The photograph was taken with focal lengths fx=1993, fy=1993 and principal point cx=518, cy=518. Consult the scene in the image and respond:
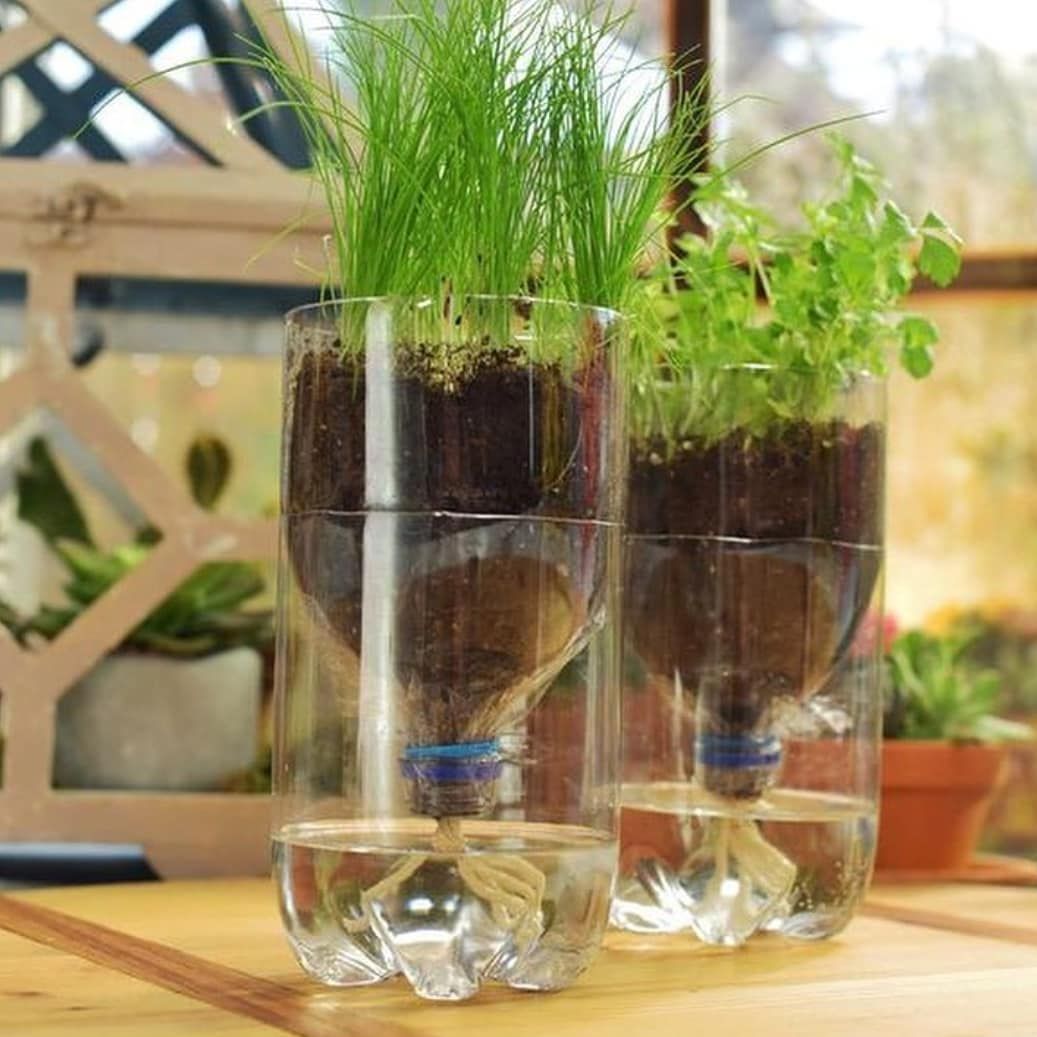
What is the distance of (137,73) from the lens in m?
1.24

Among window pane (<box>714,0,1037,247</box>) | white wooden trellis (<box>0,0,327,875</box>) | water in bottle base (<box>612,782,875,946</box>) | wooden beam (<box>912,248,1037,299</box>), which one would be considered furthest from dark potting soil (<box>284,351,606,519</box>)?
window pane (<box>714,0,1037,247</box>)

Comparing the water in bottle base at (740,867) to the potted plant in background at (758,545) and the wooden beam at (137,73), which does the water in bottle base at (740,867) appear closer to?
the potted plant in background at (758,545)

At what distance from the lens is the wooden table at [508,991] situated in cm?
72

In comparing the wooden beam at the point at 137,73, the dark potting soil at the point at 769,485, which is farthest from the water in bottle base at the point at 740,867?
the wooden beam at the point at 137,73

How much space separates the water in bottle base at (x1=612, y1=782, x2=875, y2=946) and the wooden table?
2cm

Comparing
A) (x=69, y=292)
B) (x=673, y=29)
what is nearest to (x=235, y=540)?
(x=69, y=292)

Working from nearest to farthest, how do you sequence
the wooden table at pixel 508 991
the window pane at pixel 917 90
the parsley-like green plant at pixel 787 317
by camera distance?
1. the wooden table at pixel 508 991
2. the parsley-like green plant at pixel 787 317
3. the window pane at pixel 917 90

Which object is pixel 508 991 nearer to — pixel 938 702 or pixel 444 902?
pixel 444 902

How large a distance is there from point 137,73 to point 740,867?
63 cm

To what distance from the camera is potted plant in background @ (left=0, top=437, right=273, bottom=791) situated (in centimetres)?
121

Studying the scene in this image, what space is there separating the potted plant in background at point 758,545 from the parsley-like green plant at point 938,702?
0.32 meters

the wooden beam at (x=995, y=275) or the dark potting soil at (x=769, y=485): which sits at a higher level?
the wooden beam at (x=995, y=275)

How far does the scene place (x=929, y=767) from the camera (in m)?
1.27

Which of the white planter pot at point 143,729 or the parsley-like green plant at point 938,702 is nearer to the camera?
the white planter pot at point 143,729
